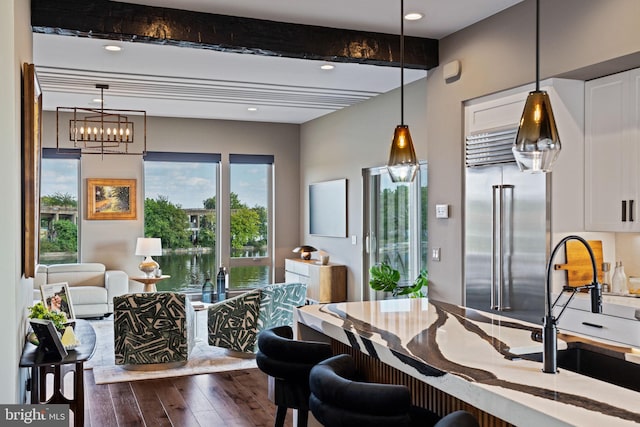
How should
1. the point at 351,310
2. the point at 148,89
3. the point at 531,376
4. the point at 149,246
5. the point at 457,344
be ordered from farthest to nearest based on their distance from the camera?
the point at 149,246
the point at 148,89
the point at 351,310
the point at 457,344
the point at 531,376

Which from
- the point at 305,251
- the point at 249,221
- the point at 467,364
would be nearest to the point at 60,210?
the point at 249,221

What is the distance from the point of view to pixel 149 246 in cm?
846

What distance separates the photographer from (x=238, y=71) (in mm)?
6238

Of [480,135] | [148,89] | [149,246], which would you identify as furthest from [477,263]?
[149,246]

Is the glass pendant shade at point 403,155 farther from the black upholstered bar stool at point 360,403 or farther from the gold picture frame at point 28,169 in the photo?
the gold picture frame at point 28,169

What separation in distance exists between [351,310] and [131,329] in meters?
2.77

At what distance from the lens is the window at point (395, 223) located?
676 cm

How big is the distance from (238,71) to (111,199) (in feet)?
12.2

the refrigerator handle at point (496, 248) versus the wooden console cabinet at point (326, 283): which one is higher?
the refrigerator handle at point (496, 248)

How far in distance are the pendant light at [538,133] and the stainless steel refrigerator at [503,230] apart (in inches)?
65.3

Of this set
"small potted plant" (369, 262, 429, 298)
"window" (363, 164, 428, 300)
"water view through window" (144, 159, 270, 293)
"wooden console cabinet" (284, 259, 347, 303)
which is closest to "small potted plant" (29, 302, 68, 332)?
"small potted plant" (369, 262, 429, 298)

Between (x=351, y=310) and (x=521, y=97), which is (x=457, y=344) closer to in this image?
(x=351, y=310)

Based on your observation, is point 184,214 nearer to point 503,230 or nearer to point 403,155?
point 503,230

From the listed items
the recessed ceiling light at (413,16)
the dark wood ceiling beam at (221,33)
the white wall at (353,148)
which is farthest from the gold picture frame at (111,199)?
the recessed ceiling light at (413,16)
